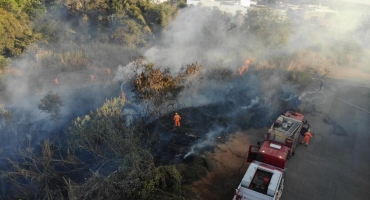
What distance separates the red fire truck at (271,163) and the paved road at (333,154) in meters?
0.85

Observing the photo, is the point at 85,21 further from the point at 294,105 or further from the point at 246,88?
the point at 294,105

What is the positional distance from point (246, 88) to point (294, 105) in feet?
9.35

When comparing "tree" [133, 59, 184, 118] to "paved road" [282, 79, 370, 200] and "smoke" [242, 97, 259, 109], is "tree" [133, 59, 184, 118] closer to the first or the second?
"smoke" [242, 97, 259, 109]

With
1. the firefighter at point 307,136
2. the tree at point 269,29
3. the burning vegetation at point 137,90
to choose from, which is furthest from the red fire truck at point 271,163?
the tree at point 269,29

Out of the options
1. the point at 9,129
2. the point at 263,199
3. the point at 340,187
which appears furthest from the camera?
the point at 9,129

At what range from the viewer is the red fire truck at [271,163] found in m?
8.20

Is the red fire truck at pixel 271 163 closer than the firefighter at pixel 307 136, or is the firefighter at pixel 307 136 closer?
the red fire truck at pixel 271 163

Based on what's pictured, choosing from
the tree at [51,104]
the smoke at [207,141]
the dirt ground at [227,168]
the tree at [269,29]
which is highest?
the tree at [269,29]

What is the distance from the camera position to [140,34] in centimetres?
2559

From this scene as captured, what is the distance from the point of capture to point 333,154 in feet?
39.7

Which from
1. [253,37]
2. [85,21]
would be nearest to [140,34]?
[85,21]

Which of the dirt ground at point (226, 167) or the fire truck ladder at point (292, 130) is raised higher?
the fire truck ladder at point (292, 130)

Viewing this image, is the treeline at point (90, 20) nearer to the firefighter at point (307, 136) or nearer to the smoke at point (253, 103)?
the smoke at point (253, 103)

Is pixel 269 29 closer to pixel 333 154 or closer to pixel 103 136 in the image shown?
pixel 333 154
